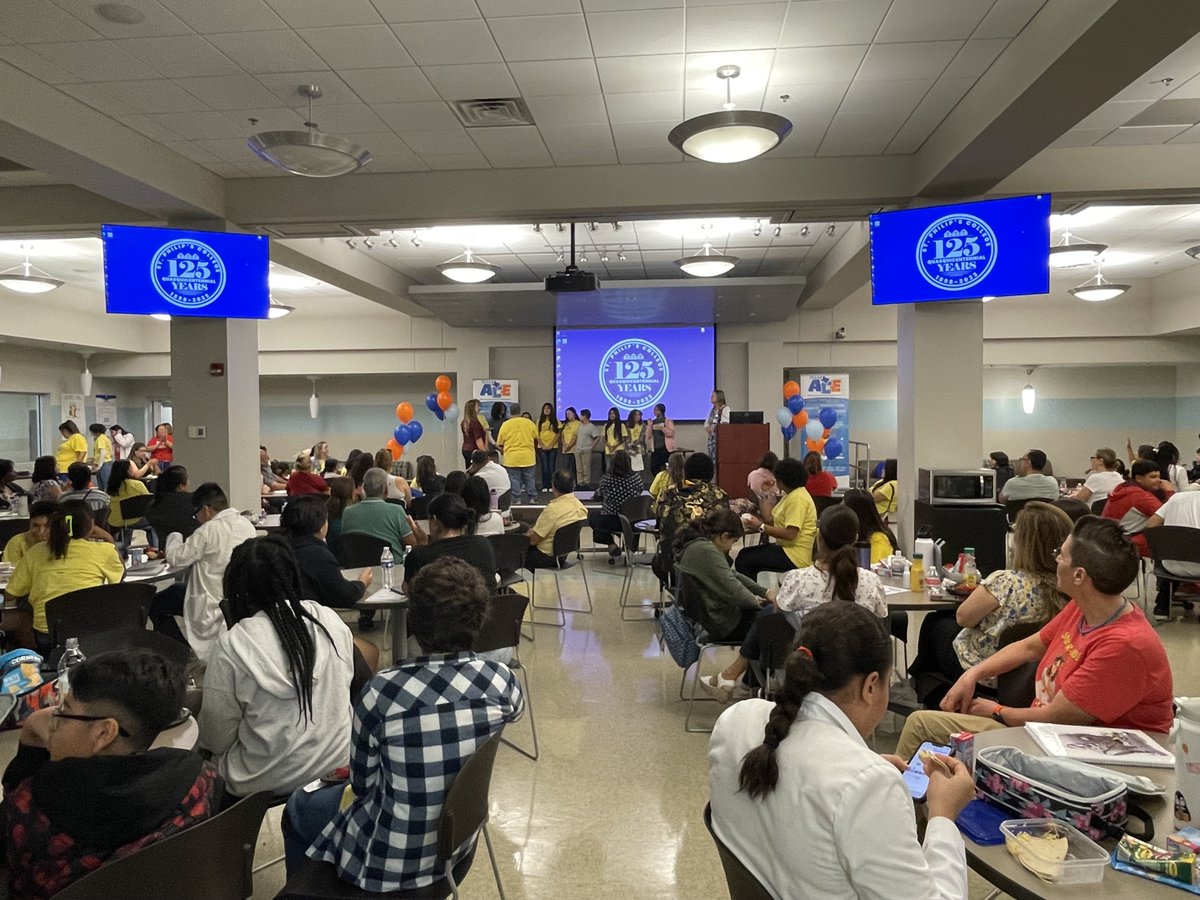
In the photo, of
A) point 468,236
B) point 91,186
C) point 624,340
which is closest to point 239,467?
point 91,186

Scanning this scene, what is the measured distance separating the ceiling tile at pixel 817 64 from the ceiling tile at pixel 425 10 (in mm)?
1863

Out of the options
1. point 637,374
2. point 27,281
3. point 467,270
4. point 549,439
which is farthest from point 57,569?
point 637,374

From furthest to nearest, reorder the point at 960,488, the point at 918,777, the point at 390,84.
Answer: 1. the point at 960,488
2. the point at 390,84
3. the point at 918,777

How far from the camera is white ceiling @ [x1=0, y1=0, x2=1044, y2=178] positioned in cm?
441

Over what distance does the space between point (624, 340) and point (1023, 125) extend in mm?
9942

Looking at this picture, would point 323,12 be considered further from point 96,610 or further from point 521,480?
point 521,480

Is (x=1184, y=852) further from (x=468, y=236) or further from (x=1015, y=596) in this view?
(x=468, y=236)

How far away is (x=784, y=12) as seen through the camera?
14.6 ft

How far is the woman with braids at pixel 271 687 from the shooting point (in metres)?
2.32

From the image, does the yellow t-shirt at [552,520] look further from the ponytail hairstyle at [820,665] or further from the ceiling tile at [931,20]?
the ponytail hairstyle at [820,665]

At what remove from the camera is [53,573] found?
4.15 meters

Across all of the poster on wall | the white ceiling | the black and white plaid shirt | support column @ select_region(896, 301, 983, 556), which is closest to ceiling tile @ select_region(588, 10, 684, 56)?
the white ceiling

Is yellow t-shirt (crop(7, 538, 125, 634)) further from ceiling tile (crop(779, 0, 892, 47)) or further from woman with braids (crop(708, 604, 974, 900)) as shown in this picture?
ceiling tile (crop(779, 0, 892, 47))

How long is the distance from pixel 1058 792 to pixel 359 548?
4495mm
